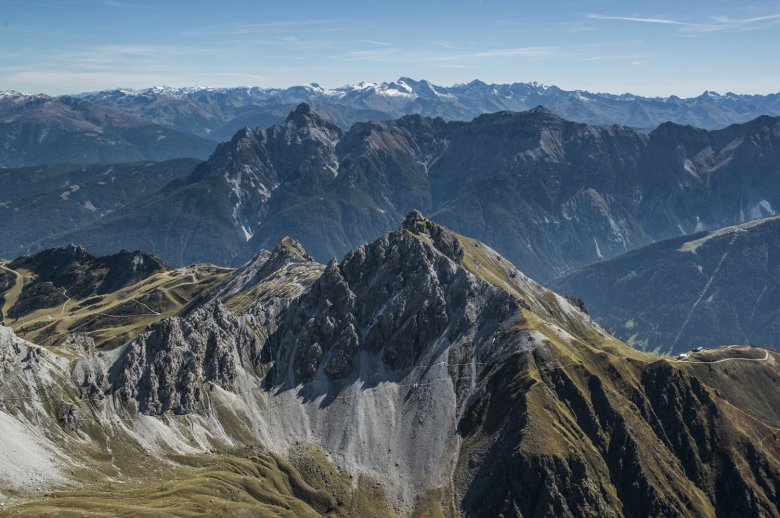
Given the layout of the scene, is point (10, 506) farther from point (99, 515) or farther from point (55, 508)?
point (99, 515)

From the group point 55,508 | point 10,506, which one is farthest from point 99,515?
point 10,506
